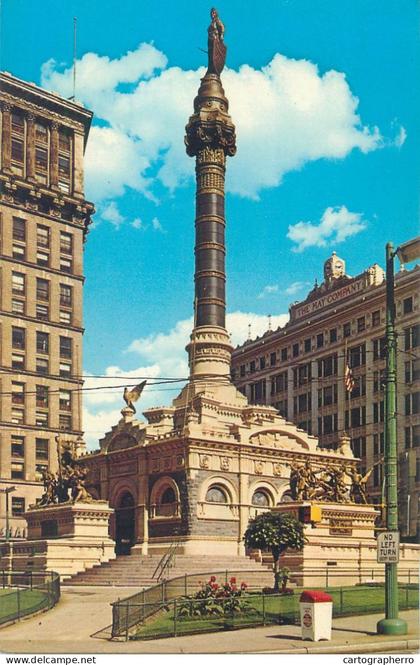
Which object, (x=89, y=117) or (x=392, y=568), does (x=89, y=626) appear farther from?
(x=89, y=117)

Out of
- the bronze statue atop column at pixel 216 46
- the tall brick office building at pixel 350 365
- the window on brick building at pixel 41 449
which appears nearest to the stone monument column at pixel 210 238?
the bronze statue atop column at pixel 216 46

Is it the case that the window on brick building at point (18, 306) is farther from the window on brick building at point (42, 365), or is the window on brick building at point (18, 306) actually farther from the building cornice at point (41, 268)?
the window on brick building at point (42, 365)

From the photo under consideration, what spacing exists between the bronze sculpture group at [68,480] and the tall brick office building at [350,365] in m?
27.4

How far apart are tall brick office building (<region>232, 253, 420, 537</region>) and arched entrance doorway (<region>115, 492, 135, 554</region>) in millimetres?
21106

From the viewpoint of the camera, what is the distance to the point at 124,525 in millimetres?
65688

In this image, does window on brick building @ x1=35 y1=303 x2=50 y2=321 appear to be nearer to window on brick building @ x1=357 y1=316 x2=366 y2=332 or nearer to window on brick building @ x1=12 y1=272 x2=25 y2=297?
window on brick building @ x1=12 y1=272 x2=25 y2=297

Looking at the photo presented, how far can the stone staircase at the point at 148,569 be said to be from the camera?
5056 centimetres

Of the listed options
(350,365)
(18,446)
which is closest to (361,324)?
(350,365)

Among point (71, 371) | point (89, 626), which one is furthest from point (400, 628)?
point (71, 371)

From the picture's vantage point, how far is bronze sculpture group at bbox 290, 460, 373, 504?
52750 millimetres

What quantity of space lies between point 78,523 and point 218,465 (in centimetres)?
979

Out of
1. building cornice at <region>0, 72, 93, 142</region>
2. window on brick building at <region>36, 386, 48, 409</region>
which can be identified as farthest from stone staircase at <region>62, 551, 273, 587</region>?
building cornice at <region>0, 72, 93, 142</region>

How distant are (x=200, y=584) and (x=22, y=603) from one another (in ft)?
21.9

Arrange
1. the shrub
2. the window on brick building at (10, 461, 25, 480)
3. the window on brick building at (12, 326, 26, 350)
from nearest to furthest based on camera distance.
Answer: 1. the shrub
2. the window on brick building at (10, 461, 25, 480)
3. the window on brick building at (12, 326, 26, 350)
